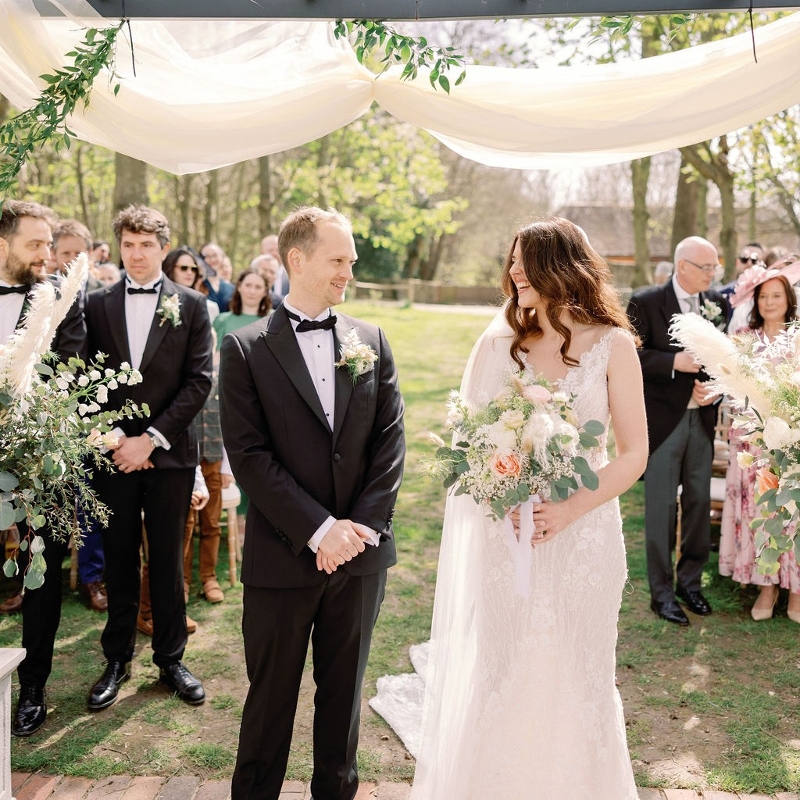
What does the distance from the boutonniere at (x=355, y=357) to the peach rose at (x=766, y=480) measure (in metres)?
1.56

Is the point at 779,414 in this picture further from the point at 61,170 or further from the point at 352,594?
the point at 61,170

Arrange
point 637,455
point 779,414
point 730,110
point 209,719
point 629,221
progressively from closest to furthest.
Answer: point 779,414 → point 637,455 → point 730,110 → point 209,719 → point 629,221

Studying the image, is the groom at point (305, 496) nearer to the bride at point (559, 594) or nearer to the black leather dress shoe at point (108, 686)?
the bride at point (559, 594)

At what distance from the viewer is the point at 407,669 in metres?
4.95

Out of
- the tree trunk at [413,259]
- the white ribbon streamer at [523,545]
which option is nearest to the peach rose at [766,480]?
the white ribbon streamer at [523,545]

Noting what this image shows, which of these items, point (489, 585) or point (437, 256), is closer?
point (489, 585)

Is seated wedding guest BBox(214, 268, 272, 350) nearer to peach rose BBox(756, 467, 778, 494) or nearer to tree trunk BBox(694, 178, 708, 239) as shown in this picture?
peach rose BBox(756, 467, 778, 494)

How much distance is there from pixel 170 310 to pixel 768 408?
10.00ft

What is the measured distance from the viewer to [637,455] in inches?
128

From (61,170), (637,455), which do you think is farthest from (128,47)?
(61,170)

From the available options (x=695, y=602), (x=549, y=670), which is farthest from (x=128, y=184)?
(x=549, y=670)

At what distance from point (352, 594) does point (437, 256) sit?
44185 mm

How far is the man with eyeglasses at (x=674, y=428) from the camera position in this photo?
573 centimetres

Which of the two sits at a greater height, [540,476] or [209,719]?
[540,476]
